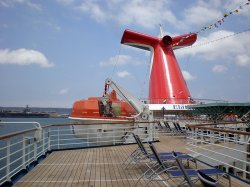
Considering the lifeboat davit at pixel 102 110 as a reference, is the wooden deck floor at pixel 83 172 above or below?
below

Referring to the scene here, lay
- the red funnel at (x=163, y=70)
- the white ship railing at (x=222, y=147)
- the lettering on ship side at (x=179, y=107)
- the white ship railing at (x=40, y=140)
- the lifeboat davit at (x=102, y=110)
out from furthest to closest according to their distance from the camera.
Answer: the red funnel at (x=163, y=70), the lettering on ship side at (x=179, y=107), the lifeboat davit at (x=102, y=110), the white ship railing at (x=40, y=140), the white ship railing at (x=222, y=147)

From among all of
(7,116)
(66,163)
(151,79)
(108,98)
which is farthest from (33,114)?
(66,163)

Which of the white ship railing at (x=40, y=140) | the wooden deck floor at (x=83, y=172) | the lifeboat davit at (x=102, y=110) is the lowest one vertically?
the wooden deck floor at (x=83, y=172)

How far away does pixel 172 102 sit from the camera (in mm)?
25484

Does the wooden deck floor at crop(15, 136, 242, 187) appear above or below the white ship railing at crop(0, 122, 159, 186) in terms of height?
below

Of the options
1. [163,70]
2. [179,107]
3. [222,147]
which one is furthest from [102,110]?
[163,70]

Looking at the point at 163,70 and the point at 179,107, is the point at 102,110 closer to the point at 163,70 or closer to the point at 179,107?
the point at 179,107

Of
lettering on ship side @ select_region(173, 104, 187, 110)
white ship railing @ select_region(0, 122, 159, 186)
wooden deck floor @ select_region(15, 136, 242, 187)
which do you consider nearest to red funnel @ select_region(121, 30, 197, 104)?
lettering on ship side @ select_region(173, 104, 187, 110)

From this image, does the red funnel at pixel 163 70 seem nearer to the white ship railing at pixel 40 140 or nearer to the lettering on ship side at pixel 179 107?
the lettering on ship side at pixel 179 107

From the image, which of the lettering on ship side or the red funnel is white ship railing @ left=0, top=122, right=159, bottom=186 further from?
the red funnel

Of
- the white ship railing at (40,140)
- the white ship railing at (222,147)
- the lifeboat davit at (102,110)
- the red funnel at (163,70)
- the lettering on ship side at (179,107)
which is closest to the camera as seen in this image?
the white ship railing at (222,147)

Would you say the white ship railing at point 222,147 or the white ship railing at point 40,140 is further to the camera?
the white ship railing at point 40,140

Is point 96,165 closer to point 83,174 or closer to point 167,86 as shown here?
point 83,174

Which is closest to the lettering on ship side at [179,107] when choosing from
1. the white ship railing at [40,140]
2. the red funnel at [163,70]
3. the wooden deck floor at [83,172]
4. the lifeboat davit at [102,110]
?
the red funnel at [163,70]
